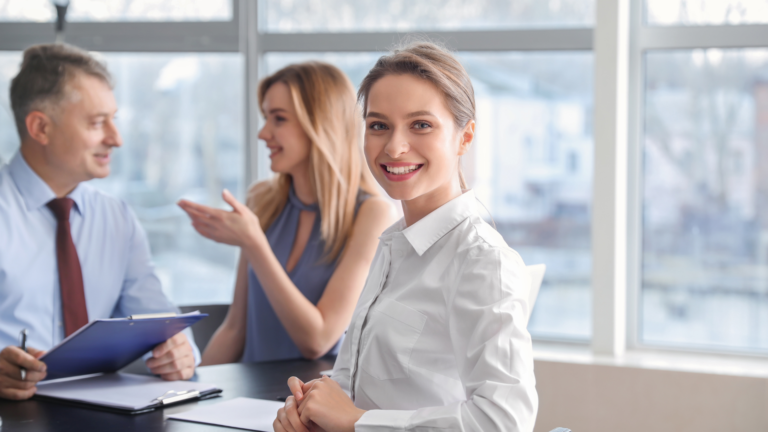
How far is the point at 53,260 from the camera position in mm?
1955

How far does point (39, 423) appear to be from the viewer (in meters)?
1.31

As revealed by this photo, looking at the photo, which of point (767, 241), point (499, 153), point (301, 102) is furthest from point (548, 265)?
point (301, 102)

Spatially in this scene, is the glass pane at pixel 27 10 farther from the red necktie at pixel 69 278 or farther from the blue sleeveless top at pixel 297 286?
the blue sleeveless top at pixel 297 286

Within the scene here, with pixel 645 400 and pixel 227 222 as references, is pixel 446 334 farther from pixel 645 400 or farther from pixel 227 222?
pixel 645 400

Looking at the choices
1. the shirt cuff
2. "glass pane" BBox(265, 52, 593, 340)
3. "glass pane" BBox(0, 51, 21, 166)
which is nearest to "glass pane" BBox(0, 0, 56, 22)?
"glass pane" BBox(0, 51, 21, 166)

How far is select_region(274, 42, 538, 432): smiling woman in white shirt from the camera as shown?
99cm

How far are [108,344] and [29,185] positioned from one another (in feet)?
2.48

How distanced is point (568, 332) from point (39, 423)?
2.64 metres

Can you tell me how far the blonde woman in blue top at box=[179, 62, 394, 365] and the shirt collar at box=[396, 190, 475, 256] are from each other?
0.85 metres

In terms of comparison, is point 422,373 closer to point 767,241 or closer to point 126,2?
point 767,241

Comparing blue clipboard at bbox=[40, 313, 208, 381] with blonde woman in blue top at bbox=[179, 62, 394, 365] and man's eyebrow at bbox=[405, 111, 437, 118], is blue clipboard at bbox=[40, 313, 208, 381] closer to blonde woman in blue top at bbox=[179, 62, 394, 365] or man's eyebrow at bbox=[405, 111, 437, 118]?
blonde woman in blue top at bbox=[179, 62, 394, 365]

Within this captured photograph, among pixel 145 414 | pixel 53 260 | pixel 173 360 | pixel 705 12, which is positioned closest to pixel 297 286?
pixel 173 360

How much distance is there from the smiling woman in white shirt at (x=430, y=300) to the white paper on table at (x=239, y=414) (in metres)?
0.13

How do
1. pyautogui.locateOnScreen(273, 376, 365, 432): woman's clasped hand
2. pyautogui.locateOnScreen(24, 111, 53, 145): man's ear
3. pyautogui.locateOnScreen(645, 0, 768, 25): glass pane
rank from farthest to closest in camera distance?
pyautogui.locateOnScreen(645, 0, 768, 25): glass pane
pyautogui.locateOnScreen(24, 111, 53, 145): man's ear
pyautogui.locateOnScreen(273, 376, 365, 432): woman's clasped hand
